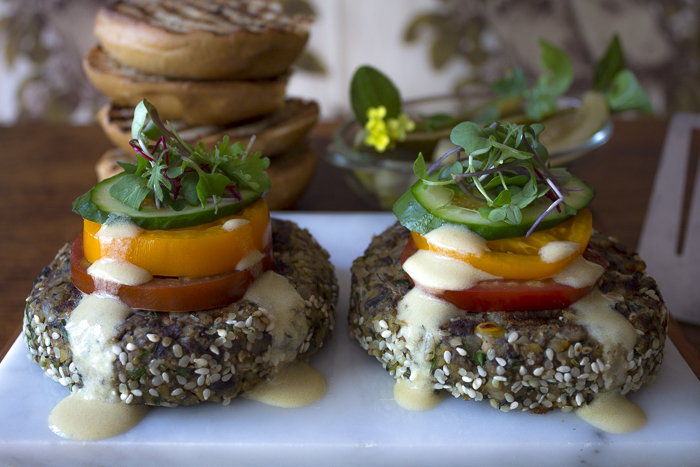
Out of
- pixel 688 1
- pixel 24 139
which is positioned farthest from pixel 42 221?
pixel 688 1

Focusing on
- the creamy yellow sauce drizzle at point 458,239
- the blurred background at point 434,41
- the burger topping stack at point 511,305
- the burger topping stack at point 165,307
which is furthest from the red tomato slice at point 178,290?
the blurred background at point 434,41

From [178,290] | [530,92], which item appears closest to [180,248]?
[178,290]

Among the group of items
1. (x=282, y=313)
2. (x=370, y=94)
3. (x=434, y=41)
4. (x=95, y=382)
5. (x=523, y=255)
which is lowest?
(x=434, y=41)

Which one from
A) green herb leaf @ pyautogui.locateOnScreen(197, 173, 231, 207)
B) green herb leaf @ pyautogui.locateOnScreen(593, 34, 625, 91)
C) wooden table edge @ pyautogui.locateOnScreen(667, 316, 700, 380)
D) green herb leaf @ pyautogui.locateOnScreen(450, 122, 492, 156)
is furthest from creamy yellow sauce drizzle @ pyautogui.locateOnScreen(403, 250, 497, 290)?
green herb leaf @ pyautogui.locateOnScreen(593, 34, 625, 91)

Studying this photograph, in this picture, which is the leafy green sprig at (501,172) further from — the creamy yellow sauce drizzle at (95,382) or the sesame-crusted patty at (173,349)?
the creamy yellow sauce drizzle at (95,382)

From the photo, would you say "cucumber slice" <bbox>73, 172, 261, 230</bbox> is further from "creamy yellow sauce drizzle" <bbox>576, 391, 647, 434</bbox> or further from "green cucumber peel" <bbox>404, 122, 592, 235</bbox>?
"creamy yellow sauce drizzle" <bbox>576, 391, 647, 434</bbox>

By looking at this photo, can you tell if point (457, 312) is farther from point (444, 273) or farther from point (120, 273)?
point (120, 273)
